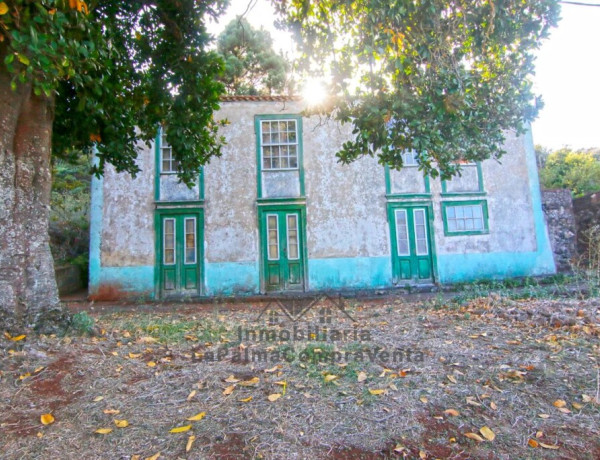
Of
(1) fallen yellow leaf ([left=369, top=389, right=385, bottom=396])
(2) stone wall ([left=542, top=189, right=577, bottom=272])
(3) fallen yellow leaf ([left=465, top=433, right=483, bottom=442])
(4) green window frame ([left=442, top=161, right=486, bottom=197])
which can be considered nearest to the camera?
(3) fallen yellow leaf ([left=465, top=433, right=483, bottom=442])

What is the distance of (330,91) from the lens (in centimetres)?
611

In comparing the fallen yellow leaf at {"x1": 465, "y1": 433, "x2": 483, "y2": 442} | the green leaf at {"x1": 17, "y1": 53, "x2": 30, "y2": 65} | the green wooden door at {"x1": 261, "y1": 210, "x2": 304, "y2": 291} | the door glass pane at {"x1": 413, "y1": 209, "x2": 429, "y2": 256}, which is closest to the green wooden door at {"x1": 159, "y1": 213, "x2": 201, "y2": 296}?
the green wooden door at {"x1": 261, "y1": 210, "x2": 304, "y2": 291}

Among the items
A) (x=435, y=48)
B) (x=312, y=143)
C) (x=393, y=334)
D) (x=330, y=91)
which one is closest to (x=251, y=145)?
(x=312, y=143)

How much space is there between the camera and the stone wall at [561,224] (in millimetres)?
12117

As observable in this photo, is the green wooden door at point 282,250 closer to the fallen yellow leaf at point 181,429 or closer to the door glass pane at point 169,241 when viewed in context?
the door glass pane at point 169,241

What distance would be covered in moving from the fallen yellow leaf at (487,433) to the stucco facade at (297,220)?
8.62m

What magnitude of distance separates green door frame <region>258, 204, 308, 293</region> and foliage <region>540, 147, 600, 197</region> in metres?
12.8

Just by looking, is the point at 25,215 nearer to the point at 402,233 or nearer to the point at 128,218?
the point at 128,218

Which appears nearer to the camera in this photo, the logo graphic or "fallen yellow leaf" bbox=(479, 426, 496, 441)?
"fallen yellow leaf" bbox=(479, 426, 496, 441)

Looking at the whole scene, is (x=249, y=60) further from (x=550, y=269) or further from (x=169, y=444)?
(x=169, y=444)

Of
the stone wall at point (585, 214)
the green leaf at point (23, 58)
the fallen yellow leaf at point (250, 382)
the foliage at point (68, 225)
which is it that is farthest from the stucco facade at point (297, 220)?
the green leaf at point (23, 58)

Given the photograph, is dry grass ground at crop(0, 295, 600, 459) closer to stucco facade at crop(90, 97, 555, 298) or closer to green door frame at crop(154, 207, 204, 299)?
green door frame at crop(154, 207, 204, 299)

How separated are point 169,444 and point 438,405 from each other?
1962mm

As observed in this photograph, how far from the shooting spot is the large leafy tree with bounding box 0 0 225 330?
3.66m
